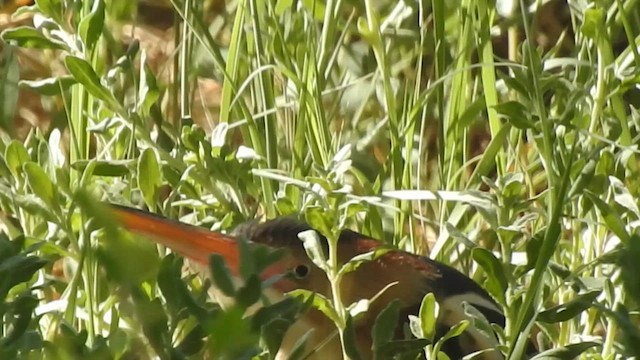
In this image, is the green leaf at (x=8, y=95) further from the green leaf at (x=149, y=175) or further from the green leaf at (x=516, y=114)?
the green leaf at (x=516, y=114)

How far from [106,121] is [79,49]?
11 centimetres

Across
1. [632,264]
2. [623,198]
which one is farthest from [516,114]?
[632,264]

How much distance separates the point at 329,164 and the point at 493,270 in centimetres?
44

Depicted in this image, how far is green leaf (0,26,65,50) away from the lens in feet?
5.82

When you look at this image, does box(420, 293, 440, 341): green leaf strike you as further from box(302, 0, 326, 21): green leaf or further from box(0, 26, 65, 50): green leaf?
box(302, 0, 326, 21): green leaf

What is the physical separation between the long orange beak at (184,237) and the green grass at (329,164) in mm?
35

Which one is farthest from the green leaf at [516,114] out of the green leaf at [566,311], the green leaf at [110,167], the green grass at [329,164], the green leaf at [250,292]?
the green leaf at [250,292]

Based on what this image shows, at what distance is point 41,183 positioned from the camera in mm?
1513

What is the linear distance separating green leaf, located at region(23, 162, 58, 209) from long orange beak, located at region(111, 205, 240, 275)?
0.14 metres

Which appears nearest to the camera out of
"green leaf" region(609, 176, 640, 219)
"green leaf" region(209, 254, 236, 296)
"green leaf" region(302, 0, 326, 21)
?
"green leaf" region(209, 254, 236, 296)

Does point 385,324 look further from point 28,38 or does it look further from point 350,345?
point 28,38

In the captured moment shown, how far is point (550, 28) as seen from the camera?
314 centimetres

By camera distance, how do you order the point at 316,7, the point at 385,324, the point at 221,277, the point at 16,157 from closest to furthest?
the point at 221,277 < the point at 385,324 < the point at 16,157 < the point at 316,7

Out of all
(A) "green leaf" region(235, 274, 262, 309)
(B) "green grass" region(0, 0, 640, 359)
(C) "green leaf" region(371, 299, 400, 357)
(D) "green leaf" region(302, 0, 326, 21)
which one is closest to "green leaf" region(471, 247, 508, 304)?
(B) "green grass" region(0, 0, 640, 359)
